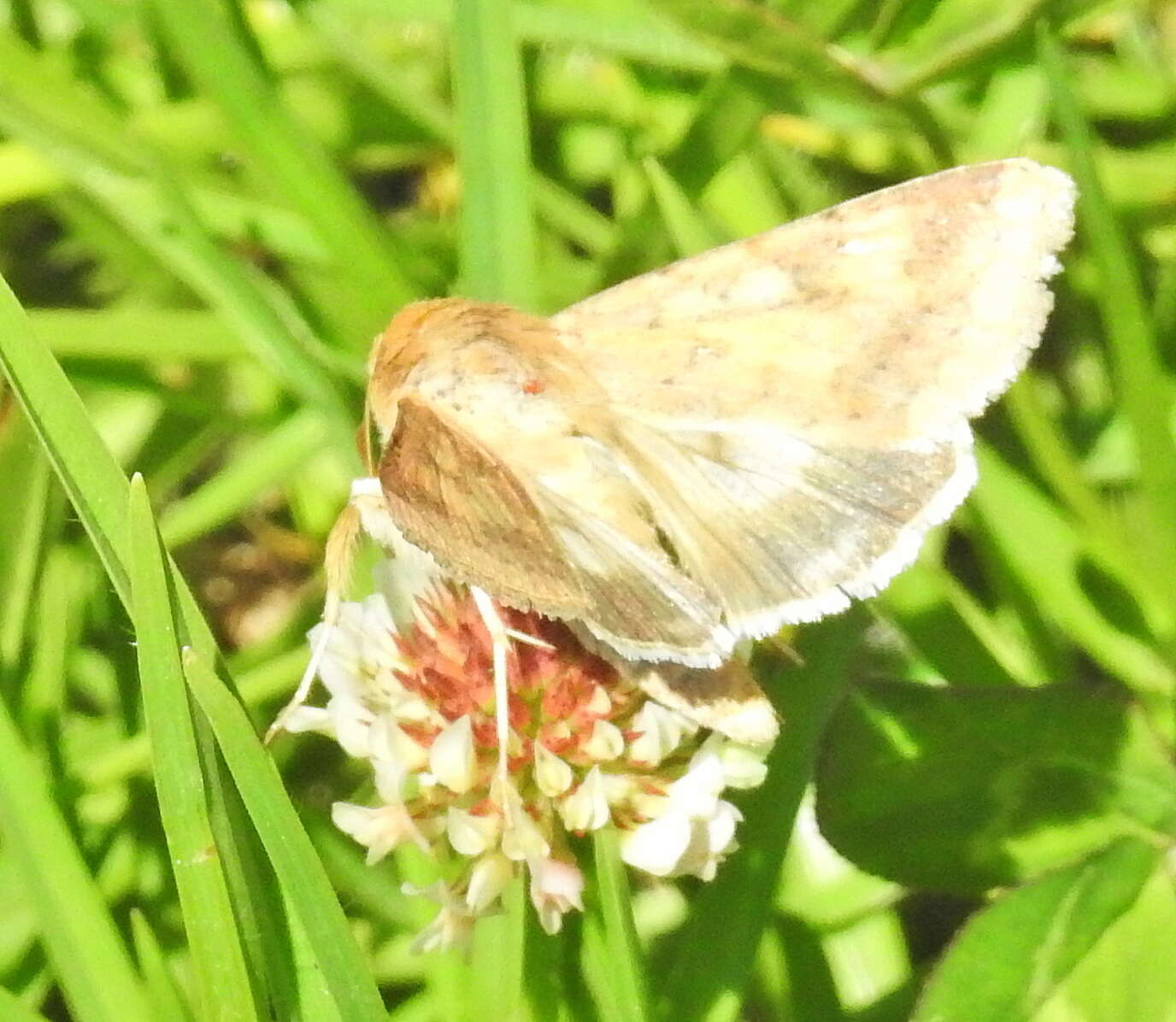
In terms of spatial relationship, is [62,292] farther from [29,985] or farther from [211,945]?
[211,945]

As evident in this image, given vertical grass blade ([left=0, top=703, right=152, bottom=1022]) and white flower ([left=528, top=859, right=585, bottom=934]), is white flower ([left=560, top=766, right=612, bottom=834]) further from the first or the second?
vertical grass blade ([left=0, top=703, right=152, bottom=1022])

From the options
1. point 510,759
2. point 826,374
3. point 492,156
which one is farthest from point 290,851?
point 492,156

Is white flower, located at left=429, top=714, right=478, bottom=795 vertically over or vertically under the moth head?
under


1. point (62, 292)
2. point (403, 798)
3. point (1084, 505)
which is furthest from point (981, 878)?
point (62, 292)

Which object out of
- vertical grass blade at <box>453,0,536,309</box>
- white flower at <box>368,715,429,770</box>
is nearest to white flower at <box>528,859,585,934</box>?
white flower at <box>368,715,429,770</box>

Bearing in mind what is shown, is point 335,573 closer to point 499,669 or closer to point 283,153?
point 499,669

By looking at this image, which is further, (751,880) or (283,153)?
(283,153)

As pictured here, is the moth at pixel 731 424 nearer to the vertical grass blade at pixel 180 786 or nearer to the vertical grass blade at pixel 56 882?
the vertical grass blade at pixel 180 786
